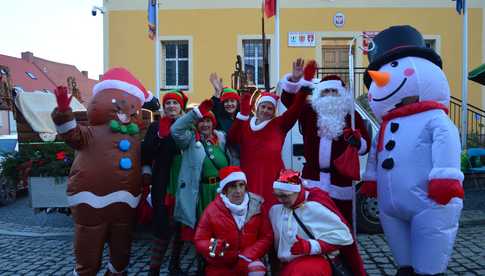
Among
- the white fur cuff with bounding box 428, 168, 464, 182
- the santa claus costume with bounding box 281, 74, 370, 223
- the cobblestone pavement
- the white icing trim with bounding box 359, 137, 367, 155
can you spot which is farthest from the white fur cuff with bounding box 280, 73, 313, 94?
the cobblestone pavement

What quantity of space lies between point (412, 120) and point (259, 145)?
1261 mm

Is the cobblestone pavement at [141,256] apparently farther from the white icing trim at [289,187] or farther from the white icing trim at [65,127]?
the white icing trim at [65,127]

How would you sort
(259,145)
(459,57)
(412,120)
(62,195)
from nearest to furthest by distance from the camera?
(412,120)
(259,145)
(62,195)
(459,57)

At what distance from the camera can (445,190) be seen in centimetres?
281

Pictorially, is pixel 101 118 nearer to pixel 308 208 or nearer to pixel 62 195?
pixel 308 208

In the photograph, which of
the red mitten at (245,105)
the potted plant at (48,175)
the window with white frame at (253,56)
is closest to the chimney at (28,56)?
the window with white frame at (253,56)

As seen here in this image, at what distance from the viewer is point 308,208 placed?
→ 10.5ft

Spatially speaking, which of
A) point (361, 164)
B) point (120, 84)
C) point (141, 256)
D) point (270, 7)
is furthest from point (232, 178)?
point (270, 7)

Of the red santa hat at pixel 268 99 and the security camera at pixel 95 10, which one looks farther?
the security camera at pixel 95 10

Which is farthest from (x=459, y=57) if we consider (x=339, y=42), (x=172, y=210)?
(x=172, y=210)

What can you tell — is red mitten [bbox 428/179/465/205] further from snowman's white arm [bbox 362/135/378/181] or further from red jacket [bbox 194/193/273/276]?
red jacket [bbox 194/193/273/276]

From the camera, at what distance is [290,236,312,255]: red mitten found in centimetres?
304

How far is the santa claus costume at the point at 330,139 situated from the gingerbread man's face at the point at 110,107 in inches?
53.9

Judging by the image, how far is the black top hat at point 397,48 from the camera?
11.0ft
